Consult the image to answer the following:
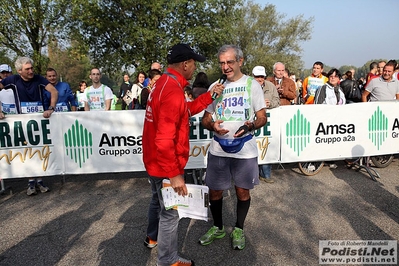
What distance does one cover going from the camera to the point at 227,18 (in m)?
19.6

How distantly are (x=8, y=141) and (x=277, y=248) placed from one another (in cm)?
437

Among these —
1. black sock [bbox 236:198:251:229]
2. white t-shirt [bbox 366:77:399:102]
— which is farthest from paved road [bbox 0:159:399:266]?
white t-shirt [bbox 366:77:399:102]

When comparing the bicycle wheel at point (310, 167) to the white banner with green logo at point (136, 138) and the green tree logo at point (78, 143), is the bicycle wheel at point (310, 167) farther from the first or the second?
the green tree logo at point (78, 143)

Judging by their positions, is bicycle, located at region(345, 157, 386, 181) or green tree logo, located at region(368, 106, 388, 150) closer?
bicycle, located at region(345, 157, 386, 181)

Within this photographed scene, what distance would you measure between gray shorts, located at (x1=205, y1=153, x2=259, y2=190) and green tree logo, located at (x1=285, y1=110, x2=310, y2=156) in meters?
2.58

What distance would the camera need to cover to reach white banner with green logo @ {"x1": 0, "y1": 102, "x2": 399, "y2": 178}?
16.8ft

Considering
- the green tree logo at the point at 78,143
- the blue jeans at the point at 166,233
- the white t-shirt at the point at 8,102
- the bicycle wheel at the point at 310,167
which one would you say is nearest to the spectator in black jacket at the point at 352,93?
the bicycle wheel at the point at 310,167

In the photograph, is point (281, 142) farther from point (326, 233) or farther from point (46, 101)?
point (46, 101)

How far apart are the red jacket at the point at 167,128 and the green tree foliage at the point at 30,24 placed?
13.7m

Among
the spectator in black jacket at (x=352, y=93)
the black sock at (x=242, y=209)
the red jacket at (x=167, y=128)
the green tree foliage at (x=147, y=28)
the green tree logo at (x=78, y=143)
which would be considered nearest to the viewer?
the red jacket at (x=167, y=128)

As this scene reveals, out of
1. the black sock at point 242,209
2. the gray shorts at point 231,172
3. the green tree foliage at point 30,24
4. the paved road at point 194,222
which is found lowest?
the paved road at point 194,222

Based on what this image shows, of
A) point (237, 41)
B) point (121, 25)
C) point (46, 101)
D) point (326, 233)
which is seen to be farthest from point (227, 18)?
point (237, 41)

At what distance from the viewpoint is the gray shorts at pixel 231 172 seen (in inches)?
129

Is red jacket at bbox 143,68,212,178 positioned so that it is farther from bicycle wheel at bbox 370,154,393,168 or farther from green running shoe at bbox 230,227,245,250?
bicycle wheel at bbox 370,154,393,168
